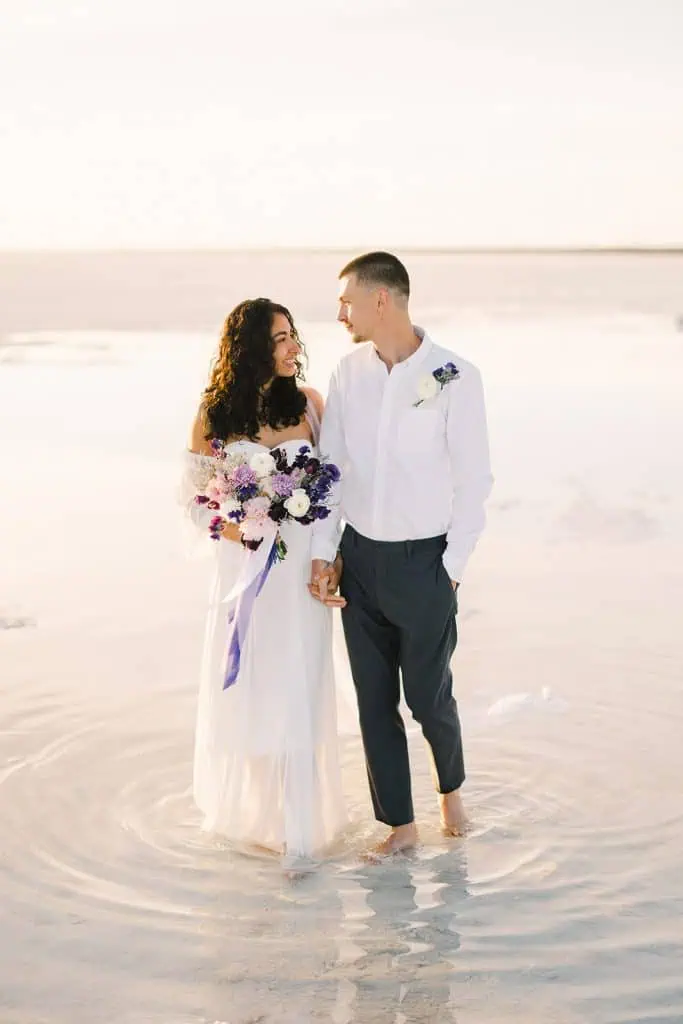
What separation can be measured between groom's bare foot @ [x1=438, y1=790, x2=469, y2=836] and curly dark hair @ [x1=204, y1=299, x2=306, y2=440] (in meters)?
1.38

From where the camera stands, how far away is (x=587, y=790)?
18.5ft

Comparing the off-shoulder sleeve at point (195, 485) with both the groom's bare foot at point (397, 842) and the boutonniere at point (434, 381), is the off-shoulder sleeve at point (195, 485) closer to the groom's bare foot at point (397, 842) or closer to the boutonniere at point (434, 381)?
the boutonniere at point (434, 381)

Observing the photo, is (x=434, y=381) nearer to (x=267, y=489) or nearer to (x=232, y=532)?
(x=267, y=489)

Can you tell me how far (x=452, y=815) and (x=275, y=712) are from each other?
715mm

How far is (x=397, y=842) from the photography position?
5.15m

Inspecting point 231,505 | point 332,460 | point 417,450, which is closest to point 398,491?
point 417,450

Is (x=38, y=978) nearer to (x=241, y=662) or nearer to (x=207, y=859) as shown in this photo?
(x=207, y=859)

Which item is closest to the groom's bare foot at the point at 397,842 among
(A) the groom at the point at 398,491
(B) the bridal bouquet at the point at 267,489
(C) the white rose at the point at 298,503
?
(A) the groom at the point at 398,491

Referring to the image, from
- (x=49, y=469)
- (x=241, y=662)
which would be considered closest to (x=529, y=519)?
(x=49, y=469)

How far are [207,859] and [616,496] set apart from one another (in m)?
6.22

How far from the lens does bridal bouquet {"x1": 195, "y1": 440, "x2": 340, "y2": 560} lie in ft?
16.2

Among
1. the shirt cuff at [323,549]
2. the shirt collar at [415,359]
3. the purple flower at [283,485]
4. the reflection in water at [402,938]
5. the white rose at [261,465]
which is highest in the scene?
the shirt collar at [415,359]

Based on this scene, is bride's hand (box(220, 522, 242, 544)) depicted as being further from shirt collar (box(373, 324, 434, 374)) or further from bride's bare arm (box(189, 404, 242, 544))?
shirt collar (box(373, 324, 434, 374))

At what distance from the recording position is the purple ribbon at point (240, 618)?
5074 mm
